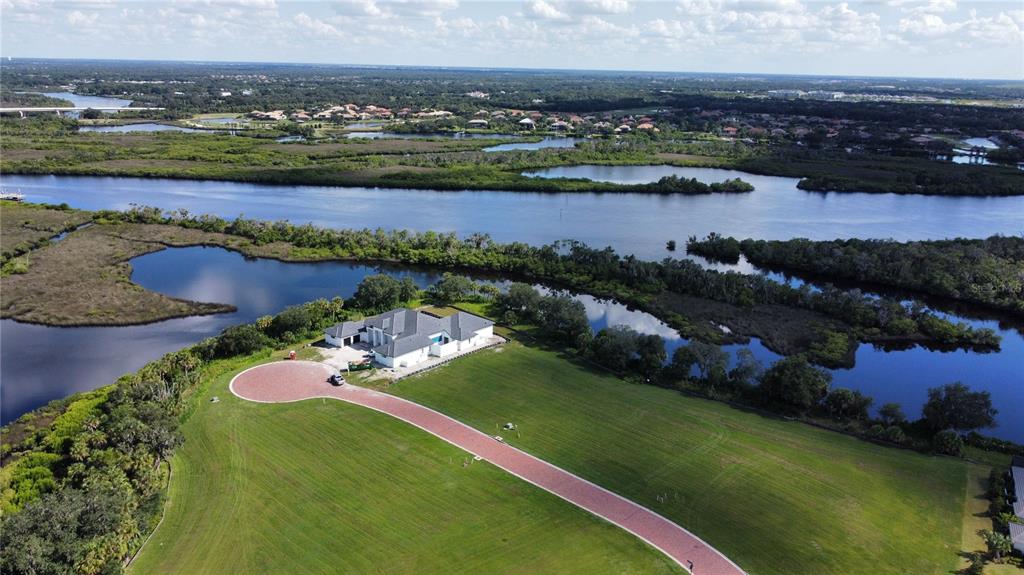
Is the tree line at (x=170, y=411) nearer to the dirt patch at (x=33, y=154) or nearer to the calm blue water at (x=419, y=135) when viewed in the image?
the dirt patch at (x=33, y=154)

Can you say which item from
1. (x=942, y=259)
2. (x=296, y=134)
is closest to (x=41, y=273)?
(x=942, y=259)

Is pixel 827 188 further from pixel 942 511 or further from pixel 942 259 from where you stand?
pixel 942 511

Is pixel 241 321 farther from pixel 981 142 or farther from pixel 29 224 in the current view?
pixel 981 142

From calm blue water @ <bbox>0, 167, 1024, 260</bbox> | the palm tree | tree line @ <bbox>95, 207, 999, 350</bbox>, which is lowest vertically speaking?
the palm tree

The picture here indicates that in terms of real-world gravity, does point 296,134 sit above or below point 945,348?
above

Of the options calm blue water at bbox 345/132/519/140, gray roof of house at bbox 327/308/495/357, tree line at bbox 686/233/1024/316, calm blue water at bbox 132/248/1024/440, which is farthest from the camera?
calm blue water at bbox 345/132/519/140

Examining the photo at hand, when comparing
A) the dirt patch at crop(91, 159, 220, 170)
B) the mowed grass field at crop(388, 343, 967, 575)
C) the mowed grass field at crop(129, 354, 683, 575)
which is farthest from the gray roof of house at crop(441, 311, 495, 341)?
the dirt patch at crop(91, 159, 220, 170)

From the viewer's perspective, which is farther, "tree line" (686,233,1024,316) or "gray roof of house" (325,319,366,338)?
→ "tree line" (686,233,1024,316)

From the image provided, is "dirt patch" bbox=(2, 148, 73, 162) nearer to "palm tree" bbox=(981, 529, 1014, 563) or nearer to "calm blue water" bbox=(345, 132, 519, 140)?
"calm blue water" bbox=(345, 132, 519, 140)
